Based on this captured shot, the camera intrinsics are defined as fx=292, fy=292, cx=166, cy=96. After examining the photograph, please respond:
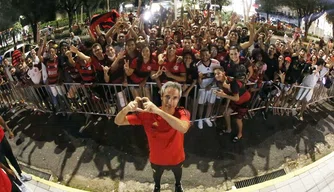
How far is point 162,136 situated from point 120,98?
2899 mm

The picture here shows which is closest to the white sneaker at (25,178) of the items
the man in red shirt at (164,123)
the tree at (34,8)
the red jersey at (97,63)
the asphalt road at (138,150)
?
the asphalt road at (138,150)

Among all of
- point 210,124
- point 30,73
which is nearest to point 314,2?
point 210,124

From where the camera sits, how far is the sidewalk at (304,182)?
5.02 metres

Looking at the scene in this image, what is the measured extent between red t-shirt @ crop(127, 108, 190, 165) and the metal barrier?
2391mm

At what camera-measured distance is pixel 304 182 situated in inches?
204

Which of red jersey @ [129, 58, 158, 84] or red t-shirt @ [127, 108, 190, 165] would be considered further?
red jersey @ [129, 58, 158, 84]

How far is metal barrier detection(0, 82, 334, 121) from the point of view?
20.8ft

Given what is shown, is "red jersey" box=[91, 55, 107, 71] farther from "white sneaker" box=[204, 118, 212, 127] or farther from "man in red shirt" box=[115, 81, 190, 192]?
"man in red shirt" box=[115, 81, 190, 192]

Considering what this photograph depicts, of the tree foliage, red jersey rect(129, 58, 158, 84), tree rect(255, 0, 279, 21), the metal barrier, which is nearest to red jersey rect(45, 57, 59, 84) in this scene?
the metal barrier

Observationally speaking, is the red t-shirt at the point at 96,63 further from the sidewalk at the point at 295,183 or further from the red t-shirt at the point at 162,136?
the red t-shirt at the point at 162,136

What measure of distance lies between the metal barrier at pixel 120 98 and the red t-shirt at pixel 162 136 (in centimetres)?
239

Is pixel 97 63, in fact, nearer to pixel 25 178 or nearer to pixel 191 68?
pixel 191 68

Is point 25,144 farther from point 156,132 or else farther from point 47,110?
point 156,132

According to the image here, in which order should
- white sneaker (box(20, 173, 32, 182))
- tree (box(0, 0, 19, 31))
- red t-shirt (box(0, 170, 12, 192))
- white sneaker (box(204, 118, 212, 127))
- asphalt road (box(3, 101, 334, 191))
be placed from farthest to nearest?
tree (box(0, 0, 19, 31)) < white sneaker (box(204, 118, 212, 127)) < asphalt road (box(3, 101, 334, 191)) < white sneaker (box(20, 173, 32, 182)) < red t-shirt (box(0, 170, 12, 192))
